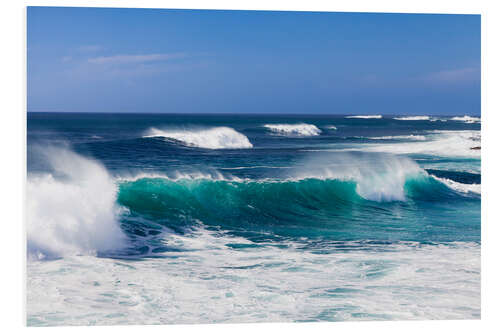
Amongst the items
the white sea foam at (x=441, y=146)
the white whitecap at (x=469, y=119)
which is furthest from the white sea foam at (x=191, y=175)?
the white whitecap at (x=469, y=119)

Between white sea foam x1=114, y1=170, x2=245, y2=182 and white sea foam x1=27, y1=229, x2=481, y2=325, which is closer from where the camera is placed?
white sea foam x1=27, y1=229, x2=481, y2=325

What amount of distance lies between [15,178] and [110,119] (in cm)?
107

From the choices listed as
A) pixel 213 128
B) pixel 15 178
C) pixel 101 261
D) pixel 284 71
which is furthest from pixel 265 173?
pixel 15 178

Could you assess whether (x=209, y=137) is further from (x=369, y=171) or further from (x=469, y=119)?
(x=469, y=119)

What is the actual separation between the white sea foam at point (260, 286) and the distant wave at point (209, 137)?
3.36 ft

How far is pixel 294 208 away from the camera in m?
5.14

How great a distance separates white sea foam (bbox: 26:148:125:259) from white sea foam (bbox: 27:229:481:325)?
154 millimetres

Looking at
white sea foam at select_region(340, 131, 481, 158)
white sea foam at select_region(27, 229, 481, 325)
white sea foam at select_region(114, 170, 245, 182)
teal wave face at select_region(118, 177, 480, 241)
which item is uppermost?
white sea foam at select_region(340, 131, 481, 158)

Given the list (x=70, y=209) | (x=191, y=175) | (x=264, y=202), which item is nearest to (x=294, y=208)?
(x=264, y=202)

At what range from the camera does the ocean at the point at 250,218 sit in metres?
3.97

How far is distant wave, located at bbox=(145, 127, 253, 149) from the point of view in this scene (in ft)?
16.6

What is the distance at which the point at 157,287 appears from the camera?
13.2ft

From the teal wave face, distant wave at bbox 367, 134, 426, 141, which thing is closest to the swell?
the teal wave face

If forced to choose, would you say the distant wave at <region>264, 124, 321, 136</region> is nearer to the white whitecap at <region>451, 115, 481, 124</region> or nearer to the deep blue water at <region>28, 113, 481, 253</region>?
the deep blue water at <region>28, 113, 481, 253</region>
